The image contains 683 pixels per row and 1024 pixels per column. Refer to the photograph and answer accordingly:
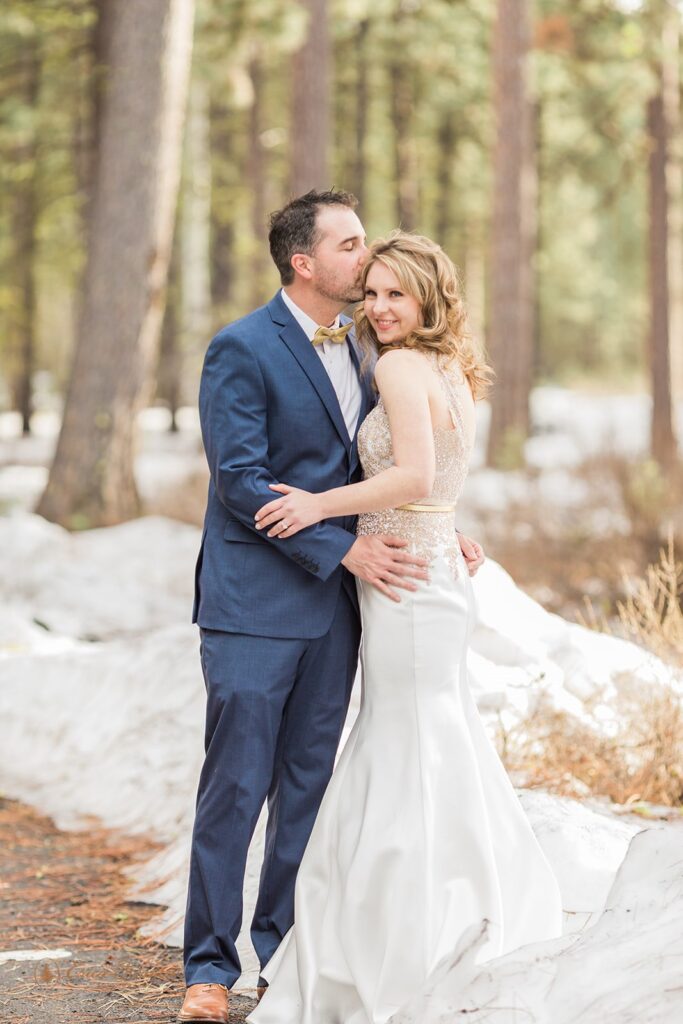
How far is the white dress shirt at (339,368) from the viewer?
390 cm

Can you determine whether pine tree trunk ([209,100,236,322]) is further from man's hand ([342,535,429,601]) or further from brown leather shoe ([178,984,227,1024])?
brown leather shoe ([178,984,227,1024])

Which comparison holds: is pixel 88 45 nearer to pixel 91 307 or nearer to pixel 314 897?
pixel 91 307

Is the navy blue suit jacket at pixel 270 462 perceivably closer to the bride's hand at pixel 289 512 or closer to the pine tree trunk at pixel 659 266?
the bride's hand at pixel 289 512

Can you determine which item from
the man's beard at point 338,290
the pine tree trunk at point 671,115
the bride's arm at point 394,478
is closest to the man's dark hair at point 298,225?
the man's beard at point 338,290

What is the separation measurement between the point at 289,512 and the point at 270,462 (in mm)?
229

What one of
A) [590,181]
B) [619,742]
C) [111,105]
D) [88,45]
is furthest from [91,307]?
[590,181]

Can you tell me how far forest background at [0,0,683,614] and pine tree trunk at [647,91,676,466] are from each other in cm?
3

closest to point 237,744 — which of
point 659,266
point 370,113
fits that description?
point 659,266

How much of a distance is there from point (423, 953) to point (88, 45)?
→ 11728 millimetres

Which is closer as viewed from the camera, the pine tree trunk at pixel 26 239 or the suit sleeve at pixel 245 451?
the suit sleeve at pixel 245 451

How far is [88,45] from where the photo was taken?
13156mm

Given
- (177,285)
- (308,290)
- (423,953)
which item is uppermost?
(177,285)

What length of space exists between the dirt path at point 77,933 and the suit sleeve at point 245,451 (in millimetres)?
1405

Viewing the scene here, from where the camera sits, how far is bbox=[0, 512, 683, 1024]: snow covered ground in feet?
9.44
